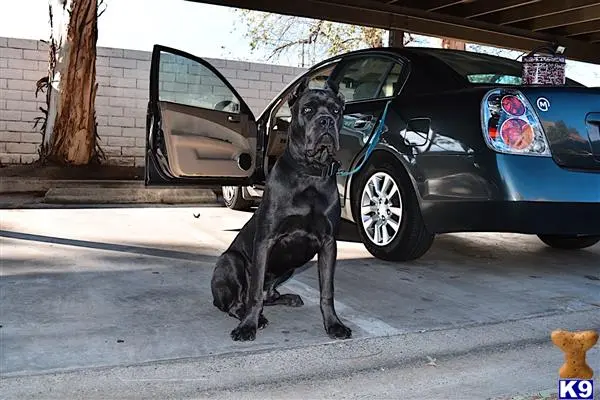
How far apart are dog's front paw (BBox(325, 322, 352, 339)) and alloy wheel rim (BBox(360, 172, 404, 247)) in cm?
167

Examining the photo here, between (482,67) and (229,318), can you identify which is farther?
(482,67)

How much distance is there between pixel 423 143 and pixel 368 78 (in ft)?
3.42

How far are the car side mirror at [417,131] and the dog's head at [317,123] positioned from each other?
1.59m

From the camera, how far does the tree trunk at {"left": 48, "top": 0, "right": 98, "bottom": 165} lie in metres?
9.48

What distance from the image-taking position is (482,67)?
484 centimetres

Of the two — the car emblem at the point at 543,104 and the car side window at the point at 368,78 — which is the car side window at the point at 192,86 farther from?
the car emblem at the point at 543,104

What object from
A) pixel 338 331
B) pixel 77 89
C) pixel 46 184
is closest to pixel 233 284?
pixel 338 331

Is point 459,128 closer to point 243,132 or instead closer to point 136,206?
point 243,132

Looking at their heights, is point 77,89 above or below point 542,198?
above

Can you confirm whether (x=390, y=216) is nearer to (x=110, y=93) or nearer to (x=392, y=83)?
(x=392, y=83)

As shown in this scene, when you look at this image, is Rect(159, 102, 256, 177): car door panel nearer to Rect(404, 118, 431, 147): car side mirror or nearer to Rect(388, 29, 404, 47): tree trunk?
Rect(404, 118, 431, 147): car side mirror

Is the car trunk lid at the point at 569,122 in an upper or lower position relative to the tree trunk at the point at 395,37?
lower

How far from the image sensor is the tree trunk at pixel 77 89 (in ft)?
31.1

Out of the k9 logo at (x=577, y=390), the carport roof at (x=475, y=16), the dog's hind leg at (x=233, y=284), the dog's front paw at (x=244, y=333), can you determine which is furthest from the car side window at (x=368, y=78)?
the k9 logo at (x=577, y=390)
